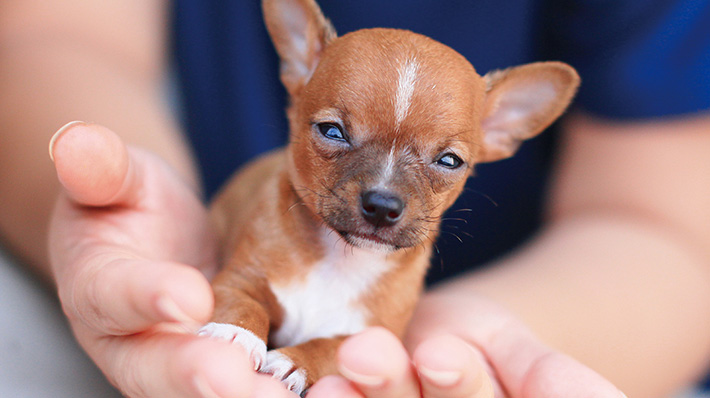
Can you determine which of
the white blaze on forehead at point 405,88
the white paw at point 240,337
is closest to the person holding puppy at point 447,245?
the white paw at point 240,337

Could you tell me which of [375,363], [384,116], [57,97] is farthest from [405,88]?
[57,97]

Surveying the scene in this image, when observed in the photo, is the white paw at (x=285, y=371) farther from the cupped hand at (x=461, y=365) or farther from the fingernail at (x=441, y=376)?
the fingernail at (x=441, y=376)

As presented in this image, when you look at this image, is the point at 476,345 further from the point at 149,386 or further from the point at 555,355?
the point at 149,386

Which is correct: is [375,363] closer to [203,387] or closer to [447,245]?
[203,387]

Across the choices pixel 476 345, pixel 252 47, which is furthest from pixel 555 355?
pixel 252 47

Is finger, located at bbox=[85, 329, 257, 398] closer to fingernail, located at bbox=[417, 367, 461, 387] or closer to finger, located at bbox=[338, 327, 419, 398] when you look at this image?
finger, located at bbox=[338, 327, 419, 398]

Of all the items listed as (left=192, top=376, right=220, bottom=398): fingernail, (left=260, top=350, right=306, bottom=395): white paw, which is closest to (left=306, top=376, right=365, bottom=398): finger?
(left=260, top=350, right=306, bottom=395): white paw

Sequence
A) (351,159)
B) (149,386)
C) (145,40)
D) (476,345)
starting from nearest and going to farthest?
1. (149,386)
2. (351,159)
3. (476,345)
4. (145,40)
